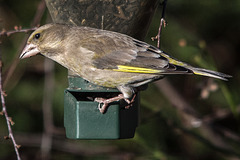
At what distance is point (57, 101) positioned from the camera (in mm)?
7734

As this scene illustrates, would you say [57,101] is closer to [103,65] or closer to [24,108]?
[24,108]

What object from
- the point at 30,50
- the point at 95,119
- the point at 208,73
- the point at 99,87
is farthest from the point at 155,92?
the point at 208,73

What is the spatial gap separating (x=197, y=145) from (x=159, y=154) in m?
2.24

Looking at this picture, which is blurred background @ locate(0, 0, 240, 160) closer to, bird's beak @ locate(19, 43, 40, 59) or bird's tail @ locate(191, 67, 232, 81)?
bird's beak @ locate(19, 43, 40, 59)

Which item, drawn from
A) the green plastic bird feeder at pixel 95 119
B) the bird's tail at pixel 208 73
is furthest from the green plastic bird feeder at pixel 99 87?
the bird's tail at pixel 208 73

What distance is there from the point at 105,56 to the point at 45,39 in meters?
0.55

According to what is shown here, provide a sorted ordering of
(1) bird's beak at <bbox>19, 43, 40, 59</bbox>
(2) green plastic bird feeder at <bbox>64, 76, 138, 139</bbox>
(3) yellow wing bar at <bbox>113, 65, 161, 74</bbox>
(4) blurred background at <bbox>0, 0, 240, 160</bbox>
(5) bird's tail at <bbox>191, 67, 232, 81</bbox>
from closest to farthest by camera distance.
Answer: (5) bird's tail at <bbox>191, 67, 232, 81</bbox> < (3) yellow wing bar at <bbox>113, 65, 161, 74</bbox> < (2) green plastic bird feeder at <bbox>64, 76, 138, 139</bbox> < (1) bird's beak at <bbox>19, 43, 40, 59</bbox> < (4) blurred background at <bbox>0, 0, 240, 160</bbox>

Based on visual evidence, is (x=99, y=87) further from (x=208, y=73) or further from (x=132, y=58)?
(x=208, y=73)

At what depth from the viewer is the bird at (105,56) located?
440cm

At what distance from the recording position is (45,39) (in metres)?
4.51

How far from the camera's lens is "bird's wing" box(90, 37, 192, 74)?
436 cm

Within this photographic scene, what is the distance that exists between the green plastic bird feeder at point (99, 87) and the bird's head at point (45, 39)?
10.2 inches

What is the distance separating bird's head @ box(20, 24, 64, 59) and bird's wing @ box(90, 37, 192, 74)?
16.0 inches

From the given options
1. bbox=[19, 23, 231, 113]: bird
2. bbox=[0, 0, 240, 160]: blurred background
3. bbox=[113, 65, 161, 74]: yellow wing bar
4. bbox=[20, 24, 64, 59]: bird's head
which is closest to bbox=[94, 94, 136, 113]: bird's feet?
bbox=[19, 23, 231, 113]: bird
